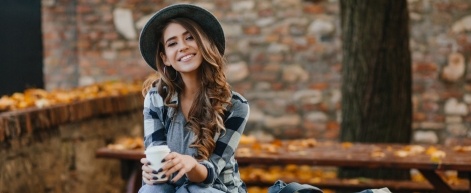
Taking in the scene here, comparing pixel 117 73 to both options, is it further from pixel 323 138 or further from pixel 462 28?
pixel 462 28

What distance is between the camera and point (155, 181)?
2664mm

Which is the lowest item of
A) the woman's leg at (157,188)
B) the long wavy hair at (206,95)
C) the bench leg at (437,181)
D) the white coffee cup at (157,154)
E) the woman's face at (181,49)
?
the bench leg at (437,181)

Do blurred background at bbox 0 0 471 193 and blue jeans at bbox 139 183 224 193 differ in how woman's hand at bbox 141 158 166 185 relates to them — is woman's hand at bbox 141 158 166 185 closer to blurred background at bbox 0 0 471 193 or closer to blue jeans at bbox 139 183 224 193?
blue jeans at bbox 139 183 224 193

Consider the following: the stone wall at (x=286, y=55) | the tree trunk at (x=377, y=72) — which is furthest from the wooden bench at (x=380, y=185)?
the stone wall at (x=286, y=55)

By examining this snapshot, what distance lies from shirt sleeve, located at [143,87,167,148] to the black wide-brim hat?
167 mm

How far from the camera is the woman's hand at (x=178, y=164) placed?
8.57 ft

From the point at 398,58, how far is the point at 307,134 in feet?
6.04

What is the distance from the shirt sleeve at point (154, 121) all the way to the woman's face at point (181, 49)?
0.14m

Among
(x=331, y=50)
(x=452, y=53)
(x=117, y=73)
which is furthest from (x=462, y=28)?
(x=117, y=73)

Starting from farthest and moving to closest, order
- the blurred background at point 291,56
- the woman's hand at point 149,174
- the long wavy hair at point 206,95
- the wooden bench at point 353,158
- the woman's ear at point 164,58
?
the blurred background at point 291,56, the wooden bench at point 353,158, the woman's ear at point 164,58, the long wavy hair at point 206,95, the woman's hand at point 149,174

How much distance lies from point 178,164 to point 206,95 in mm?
364

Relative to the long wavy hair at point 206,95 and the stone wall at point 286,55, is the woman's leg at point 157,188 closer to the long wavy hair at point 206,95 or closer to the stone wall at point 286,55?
the long wavy hair at point 206,95

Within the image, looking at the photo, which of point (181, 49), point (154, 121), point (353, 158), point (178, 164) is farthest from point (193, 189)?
point (353, 158)

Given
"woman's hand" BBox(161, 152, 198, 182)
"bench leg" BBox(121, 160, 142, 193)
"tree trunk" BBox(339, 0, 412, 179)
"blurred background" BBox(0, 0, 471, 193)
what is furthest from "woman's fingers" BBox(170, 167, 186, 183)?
"blurred background" BBox(0, 0, 471, 193)
